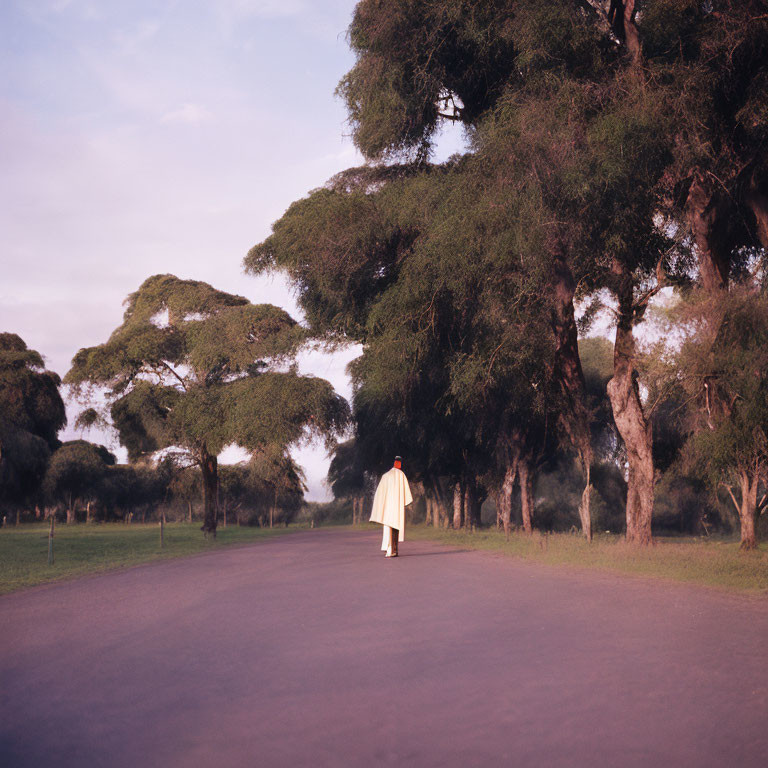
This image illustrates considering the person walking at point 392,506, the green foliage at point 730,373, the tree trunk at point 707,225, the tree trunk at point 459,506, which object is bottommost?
the tree trunk at point 459,506

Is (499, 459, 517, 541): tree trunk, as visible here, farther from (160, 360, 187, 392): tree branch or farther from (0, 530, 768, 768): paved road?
(0, 530, 768, 768): paved road

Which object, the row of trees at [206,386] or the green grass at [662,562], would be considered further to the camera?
the row of trees at [206,386]

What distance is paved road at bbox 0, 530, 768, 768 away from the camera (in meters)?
4.28

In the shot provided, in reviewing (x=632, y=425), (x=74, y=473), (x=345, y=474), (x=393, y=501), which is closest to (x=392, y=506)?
(x=393, y=501)

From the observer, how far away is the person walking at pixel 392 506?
17812mm

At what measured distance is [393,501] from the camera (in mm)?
17906

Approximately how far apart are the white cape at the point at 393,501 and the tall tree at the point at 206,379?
35.7 feet

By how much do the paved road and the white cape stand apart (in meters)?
6.88

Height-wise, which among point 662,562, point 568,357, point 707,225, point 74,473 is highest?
point 707,225

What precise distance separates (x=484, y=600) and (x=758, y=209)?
13.4 m

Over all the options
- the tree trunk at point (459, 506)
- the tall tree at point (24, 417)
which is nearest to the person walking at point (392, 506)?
the tree trunk at point (459, 506)

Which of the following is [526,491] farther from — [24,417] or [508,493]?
[24,417]

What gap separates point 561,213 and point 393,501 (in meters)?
7.17

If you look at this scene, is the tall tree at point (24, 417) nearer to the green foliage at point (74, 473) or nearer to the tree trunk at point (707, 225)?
the green foliage at point (74, 473)
